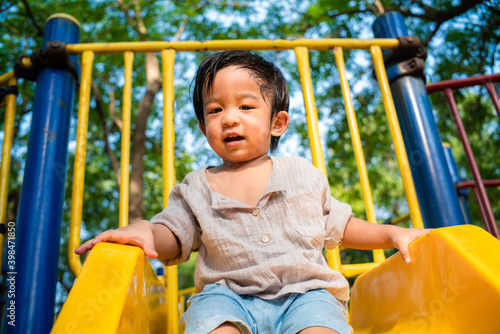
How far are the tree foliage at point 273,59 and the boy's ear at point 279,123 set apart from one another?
3.54m

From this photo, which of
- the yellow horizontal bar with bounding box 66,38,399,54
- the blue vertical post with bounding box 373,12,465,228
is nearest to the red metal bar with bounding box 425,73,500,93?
the blue vertical post with bounding box 373,12,465,228

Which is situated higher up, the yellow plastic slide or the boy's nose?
the boy's nose

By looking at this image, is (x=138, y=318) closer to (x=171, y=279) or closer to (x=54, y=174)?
(x=171, y=279)

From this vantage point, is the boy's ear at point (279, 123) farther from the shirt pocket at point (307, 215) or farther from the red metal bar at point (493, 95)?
the red metal bar at point (493, 95)

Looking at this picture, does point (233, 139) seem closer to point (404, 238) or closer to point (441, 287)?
point (404, 238)

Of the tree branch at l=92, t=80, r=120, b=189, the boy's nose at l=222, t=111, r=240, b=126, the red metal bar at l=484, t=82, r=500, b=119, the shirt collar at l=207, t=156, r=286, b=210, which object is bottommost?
the shirt collar at l=207, t=156, r=286, b=210

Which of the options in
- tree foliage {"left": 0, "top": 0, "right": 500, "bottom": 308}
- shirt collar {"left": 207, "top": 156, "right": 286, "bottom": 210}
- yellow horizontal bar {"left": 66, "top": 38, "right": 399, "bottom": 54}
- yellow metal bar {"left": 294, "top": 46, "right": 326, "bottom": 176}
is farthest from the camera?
tree foliage {"left": 0, "top": 0, "right": 500, "bottom": 308}

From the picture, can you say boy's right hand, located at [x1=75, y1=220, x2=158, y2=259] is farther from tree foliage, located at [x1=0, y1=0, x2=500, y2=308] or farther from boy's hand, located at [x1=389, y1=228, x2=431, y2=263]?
tree foliage, located at [x1=0, y1=0, x2=500, y2=308]

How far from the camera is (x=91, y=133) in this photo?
7.22 meters

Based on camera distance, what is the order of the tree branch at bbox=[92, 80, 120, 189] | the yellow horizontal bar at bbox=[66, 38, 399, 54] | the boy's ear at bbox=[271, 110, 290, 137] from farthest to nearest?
the tree branch at bbox=[92, 80, 120, 189] → the yellow horizontal bar at bbox=[66, 38, 399, 54] → the boy's ear at bbox=[271, 110, 290, 137]

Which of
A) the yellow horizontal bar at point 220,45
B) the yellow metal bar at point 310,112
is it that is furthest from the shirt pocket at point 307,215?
the yellow horizontal bar at point 220,45

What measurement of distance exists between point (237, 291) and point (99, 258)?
353 mm

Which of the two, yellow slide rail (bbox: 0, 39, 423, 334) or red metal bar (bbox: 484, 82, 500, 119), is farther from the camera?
red metal bar (bbox: 484, 82, 500, 119)

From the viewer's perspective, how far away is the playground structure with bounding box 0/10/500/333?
68cm
